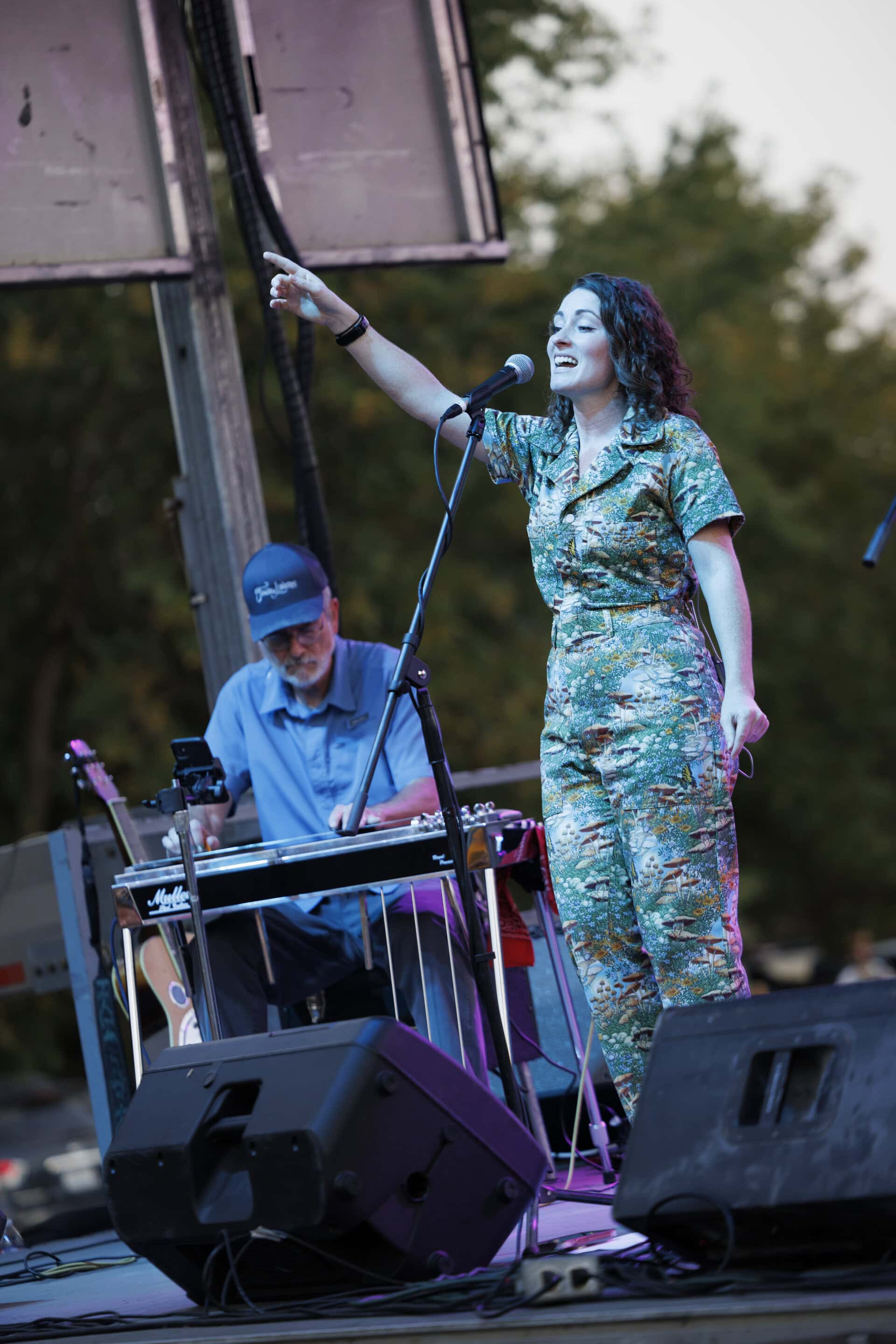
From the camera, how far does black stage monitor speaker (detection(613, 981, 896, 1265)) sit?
7.40ft

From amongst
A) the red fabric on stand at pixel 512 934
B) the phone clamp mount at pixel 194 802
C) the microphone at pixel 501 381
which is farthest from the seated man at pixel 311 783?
the microphone at pixel 501 381

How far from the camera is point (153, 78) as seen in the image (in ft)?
16.4

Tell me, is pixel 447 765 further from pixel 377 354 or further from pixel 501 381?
pixel 377 354

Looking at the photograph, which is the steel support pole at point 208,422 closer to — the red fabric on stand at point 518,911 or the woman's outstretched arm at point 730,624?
the red fabric on stand at point 518,911

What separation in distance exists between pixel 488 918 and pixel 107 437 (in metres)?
9.19

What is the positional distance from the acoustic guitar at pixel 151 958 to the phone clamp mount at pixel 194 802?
1.48 feet

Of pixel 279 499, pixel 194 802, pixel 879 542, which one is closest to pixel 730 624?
pixel 879 542

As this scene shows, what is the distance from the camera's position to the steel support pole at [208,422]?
16.8ft

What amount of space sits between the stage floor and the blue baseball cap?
5.47ft

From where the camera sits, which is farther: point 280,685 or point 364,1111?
point 280,685

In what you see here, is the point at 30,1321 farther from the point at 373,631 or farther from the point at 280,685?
the point at 373,631

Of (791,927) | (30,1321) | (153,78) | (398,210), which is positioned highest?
(153,78)

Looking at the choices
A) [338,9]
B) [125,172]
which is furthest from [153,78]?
[338,9]

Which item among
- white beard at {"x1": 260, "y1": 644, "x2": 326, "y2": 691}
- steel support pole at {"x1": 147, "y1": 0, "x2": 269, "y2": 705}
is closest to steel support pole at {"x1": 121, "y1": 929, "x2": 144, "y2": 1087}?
white beard at {"x1": 260, "y1": 644, "x2": 326, "y2": 691}
